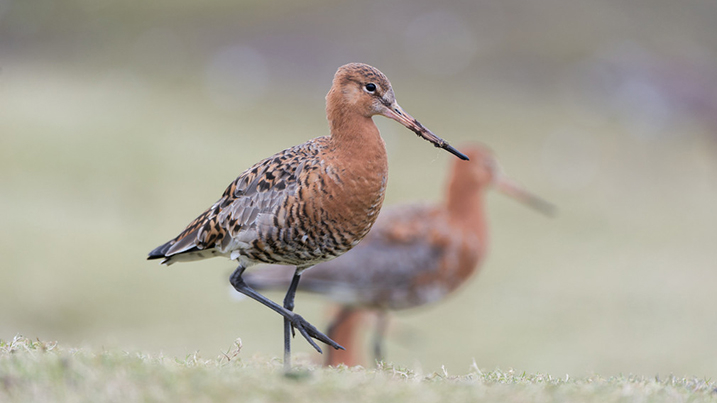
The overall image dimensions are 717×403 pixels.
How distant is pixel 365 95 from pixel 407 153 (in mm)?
14517

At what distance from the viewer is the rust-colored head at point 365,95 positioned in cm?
484

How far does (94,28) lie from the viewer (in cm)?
2656

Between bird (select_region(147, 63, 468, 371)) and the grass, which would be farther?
bird (select_region(147, 63, 468, 371))

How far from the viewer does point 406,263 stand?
27.6 ft

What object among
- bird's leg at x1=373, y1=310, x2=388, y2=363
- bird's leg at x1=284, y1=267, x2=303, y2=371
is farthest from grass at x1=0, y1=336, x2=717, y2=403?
bird's leg at x1=373, y1=310, x2=388, y2=363

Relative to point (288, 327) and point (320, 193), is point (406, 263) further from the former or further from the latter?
point (320, 193)

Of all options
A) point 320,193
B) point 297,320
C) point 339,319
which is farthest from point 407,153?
point 320,193

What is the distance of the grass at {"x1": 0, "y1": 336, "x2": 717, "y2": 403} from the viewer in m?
3.25

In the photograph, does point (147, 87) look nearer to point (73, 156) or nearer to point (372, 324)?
point (73, 156)

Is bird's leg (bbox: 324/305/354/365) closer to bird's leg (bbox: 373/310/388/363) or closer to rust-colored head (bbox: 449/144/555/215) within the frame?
bird's leg (bbox: 373/310/388/363)

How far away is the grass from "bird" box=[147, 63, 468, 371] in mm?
958

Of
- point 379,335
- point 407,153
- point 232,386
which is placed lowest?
point 232,386

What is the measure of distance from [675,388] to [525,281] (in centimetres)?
967

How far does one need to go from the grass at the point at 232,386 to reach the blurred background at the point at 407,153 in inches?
44.6
